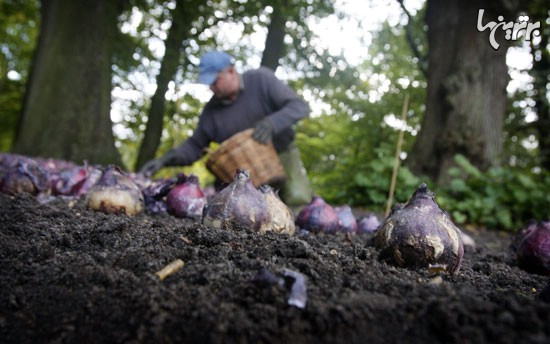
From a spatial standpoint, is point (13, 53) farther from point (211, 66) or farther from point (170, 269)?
point (170, 269)

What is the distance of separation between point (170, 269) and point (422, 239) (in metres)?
0.94

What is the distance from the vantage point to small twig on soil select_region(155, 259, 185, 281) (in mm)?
1188

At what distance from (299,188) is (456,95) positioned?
9.00 feet

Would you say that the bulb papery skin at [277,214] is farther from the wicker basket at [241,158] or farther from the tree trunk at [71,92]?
the tree trunk at [71,92]

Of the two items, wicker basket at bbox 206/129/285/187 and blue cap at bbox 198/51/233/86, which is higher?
blue cap at bbox 198/51/233/86

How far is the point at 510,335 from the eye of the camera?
33.4 inches

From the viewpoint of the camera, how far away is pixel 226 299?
3.43 ft

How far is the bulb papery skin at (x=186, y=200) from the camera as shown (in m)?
2.59

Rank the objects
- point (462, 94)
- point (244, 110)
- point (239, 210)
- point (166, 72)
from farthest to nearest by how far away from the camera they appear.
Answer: point (166, 72) → point (462, 94) → point (244, 110) → point (239, 210)

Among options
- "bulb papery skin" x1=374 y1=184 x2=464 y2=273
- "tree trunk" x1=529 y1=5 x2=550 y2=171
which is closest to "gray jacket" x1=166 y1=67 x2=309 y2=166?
"bulb papery skin" x1=374 y1=184 x2=464 y2=273

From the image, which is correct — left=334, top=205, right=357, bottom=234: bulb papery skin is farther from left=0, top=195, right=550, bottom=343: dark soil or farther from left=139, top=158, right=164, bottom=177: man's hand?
left=139, top=158, right=164, bottom=177: man's hand

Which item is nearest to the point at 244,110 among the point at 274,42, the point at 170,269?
the point at 170,269

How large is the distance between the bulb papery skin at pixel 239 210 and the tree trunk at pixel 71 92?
466cm

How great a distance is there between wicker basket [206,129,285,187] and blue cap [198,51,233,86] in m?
1.09
